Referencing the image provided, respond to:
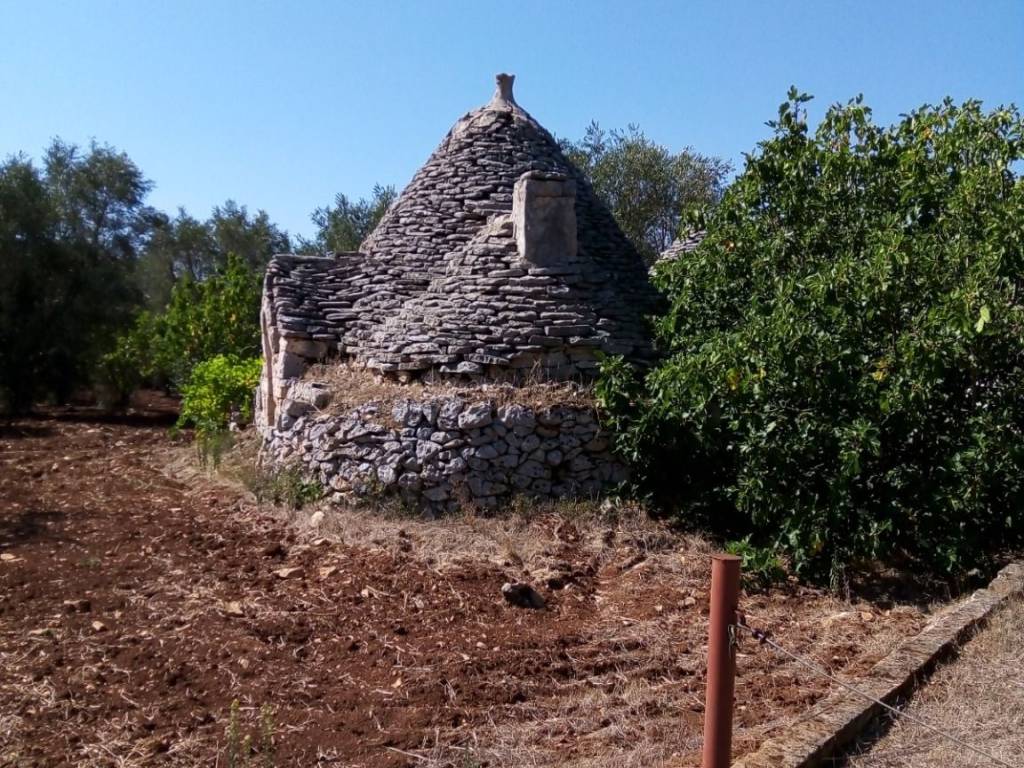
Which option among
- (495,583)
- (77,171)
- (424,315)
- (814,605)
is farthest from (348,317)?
(77,171)

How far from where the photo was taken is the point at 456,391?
321 inches

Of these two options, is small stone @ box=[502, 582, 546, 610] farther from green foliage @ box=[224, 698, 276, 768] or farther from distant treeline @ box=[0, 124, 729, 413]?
distant treeline @ box=[0, 124, 729, 413]

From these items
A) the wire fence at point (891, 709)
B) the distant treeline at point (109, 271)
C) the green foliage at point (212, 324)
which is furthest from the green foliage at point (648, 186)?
the wire fence at point (891, 709)

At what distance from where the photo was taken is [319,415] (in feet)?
28.0

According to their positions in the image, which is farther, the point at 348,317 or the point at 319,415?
the point at 348,317

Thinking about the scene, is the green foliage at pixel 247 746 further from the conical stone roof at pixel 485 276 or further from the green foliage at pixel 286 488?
→ the conical stone roof at pixel 485 276

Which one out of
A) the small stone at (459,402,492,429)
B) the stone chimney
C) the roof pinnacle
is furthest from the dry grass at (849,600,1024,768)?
the roof pinnacle

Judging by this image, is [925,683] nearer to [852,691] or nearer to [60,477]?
[852,691]

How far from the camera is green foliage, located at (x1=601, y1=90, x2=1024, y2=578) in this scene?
5.86 m

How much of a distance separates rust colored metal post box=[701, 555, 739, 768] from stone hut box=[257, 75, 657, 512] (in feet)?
15.8

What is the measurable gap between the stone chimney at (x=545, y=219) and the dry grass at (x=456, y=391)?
1.40 metres

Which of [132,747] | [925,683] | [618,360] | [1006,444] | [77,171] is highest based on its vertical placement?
[77,171]

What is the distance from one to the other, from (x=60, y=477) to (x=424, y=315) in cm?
480

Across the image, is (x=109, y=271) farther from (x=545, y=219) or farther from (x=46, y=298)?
(x=545, y=219)
